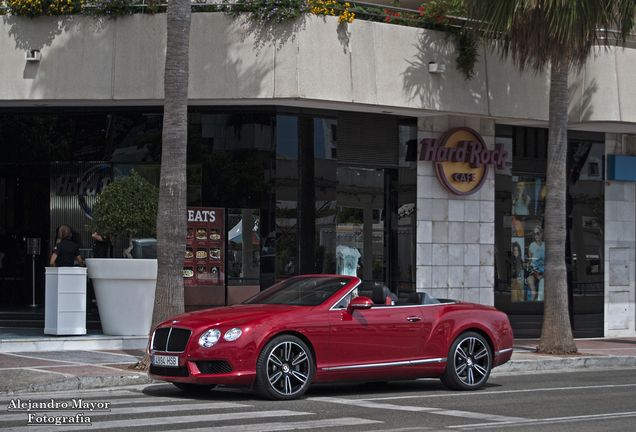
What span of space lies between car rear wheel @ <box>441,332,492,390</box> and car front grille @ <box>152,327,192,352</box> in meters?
3.48

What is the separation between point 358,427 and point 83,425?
2498 millimetres

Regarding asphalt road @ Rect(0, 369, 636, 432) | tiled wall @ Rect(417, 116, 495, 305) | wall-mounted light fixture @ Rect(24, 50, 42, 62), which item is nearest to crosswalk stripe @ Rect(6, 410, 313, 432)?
asphalt road @ Rect(0, 369, 636, 432)

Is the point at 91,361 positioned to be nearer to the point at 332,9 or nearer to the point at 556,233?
the point at 332,9

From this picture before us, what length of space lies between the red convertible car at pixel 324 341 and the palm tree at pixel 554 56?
432 cm

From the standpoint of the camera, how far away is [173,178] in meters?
11.1

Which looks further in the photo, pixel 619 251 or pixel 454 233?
pixel 619 251

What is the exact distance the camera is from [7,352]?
12.9 metres

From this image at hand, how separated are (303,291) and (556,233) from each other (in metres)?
6.87

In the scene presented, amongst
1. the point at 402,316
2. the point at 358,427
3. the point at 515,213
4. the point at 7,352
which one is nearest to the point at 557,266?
the point at 515,213

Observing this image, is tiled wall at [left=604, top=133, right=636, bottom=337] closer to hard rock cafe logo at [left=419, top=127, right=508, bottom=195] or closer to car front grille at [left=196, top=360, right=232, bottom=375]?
hard rock cafe logo at [left=419, top=127, right=508, bottom=195]

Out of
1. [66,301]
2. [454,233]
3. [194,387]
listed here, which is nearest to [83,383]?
[194,387]

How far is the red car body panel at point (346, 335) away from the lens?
8219mm

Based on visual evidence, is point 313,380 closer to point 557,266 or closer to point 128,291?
point 128,291

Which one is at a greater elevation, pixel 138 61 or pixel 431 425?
pixel 138 61
